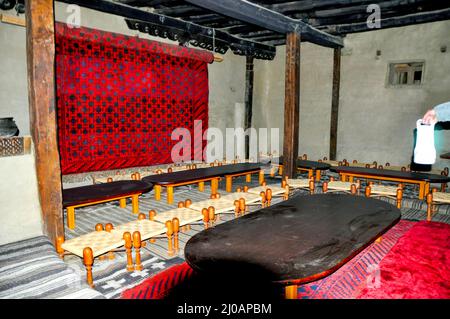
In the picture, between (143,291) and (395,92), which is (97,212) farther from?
(395,92)

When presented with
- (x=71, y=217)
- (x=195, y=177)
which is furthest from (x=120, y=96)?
(x=71, y=217)

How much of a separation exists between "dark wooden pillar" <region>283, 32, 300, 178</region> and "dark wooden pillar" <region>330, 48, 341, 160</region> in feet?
9.05

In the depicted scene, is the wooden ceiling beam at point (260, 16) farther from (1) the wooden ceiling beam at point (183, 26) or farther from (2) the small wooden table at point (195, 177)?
(2) the small wooden table at point (195, 177)

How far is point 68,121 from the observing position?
6445 millimetres

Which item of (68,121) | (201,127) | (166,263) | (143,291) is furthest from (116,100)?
(143,291)

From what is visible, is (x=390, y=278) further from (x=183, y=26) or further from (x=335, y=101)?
(x=335, y=101)

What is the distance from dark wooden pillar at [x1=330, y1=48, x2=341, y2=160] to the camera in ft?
30.6

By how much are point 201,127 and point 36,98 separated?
5.68 m

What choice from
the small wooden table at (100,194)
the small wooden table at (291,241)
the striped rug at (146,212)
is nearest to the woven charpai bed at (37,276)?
the striped rug at (146,212)

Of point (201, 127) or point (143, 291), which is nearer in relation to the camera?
point (143, 291)

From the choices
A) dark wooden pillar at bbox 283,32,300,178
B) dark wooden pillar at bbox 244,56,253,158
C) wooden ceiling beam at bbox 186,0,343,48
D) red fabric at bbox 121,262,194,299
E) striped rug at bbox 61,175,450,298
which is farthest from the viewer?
dark wooden pillar at bbox 244,56,253,158

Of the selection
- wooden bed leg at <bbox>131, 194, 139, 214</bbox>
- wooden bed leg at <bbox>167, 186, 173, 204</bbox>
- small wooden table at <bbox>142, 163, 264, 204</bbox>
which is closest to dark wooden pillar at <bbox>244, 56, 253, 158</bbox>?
small wooden table at <bbox>142, 163, 264, 204</bbox>

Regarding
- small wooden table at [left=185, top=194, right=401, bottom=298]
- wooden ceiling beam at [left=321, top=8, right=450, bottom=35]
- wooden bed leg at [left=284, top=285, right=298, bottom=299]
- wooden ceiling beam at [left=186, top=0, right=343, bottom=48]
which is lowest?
wooden bed leg at [left=284, top=285, right=298, bottom=299]

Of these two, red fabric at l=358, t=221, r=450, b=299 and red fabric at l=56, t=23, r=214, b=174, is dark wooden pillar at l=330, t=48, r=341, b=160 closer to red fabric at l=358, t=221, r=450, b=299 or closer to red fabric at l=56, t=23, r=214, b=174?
red fabric at l=56, t=23, r=214, b=174
